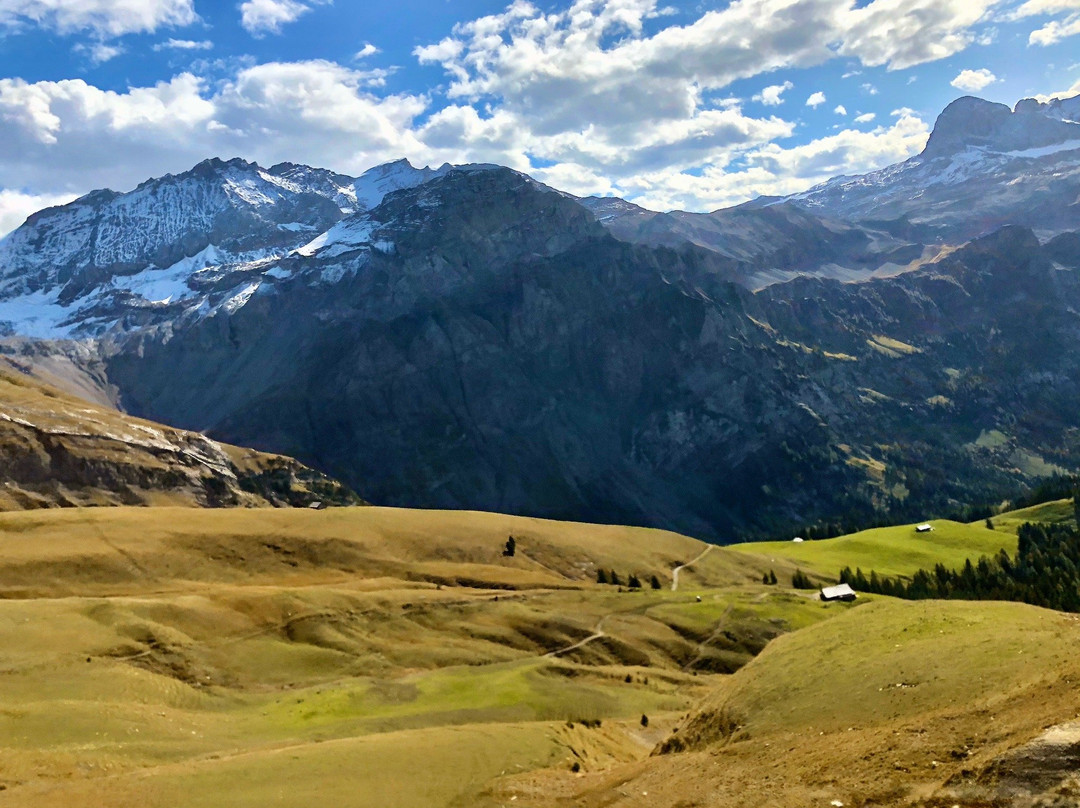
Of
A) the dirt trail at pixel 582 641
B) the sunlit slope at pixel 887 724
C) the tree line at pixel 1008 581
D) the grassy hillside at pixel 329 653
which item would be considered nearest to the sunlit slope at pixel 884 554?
the tree line at pixel 1008 581

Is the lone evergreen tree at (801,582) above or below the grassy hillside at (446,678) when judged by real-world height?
below

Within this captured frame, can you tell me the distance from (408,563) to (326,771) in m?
73.1

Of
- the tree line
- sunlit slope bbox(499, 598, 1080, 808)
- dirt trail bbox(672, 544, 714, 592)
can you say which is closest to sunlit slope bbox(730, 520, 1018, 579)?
the tree line

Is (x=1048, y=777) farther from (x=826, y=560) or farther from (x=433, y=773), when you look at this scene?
(x=826, y=560)

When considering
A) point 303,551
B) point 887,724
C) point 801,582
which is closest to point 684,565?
point 801,582

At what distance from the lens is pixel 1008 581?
13300cm

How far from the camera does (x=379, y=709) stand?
60.8 metres

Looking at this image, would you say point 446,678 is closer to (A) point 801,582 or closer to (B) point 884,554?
(A) point 801,582

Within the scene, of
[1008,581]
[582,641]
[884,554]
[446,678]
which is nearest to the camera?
[446,678]

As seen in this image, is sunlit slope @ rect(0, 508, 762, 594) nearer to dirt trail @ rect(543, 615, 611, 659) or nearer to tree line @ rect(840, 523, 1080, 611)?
dirt trail @ rect(543, 615, 611, 659)

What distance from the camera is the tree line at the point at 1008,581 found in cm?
12400

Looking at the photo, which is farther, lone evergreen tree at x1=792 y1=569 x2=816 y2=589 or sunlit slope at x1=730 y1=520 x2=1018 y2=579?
sunlit slope at x1=730 y1=520 x2=1018 y2=579

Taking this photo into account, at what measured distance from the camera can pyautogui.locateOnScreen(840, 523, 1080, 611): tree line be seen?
124000 millimetres

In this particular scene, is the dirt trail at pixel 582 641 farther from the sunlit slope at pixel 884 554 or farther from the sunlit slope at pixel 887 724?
the sunlit slope at pixel 884 554
